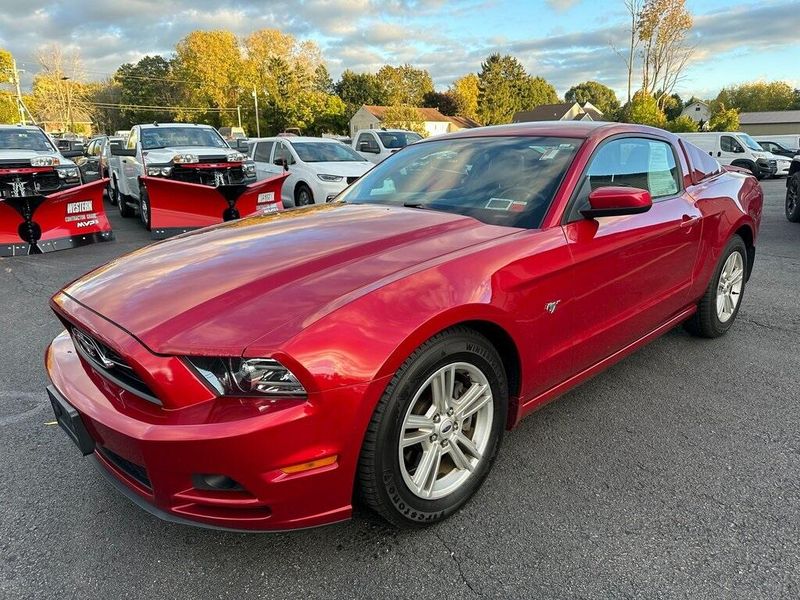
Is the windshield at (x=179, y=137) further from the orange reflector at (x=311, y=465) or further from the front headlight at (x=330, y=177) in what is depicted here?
the orange reflector at (x=311, y=465)

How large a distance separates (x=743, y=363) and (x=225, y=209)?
7816 millimetres

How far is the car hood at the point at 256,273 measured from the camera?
1.89 metres

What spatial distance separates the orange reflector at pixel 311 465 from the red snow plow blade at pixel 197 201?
7450mm

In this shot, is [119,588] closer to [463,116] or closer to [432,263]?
[432,263]

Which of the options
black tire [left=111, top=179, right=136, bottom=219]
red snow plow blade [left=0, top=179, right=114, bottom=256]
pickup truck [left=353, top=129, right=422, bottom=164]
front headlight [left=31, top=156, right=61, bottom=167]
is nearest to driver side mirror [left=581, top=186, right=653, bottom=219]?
red snow plow blade [left=0, top=179, right=114, bottom=256]

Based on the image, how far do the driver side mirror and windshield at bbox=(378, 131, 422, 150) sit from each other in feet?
46.0

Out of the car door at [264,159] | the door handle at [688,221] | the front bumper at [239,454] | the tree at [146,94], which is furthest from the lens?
the tree at [146,94]

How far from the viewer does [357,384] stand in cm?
185

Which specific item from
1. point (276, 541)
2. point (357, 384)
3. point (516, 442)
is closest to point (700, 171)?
point (516, 442)

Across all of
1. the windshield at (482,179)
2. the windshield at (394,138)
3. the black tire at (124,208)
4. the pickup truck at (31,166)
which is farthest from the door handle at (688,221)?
the windshield at (394,138)

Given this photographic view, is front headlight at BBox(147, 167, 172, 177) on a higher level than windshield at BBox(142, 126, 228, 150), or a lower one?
lower

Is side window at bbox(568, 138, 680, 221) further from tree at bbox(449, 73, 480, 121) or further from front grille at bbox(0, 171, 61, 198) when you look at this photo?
tree at bbox(449, 73, 480, 121)

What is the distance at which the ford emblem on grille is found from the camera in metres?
2.08

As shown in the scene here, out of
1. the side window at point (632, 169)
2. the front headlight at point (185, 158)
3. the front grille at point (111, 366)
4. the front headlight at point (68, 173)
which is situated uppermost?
the front headlight at point (185, 158)
